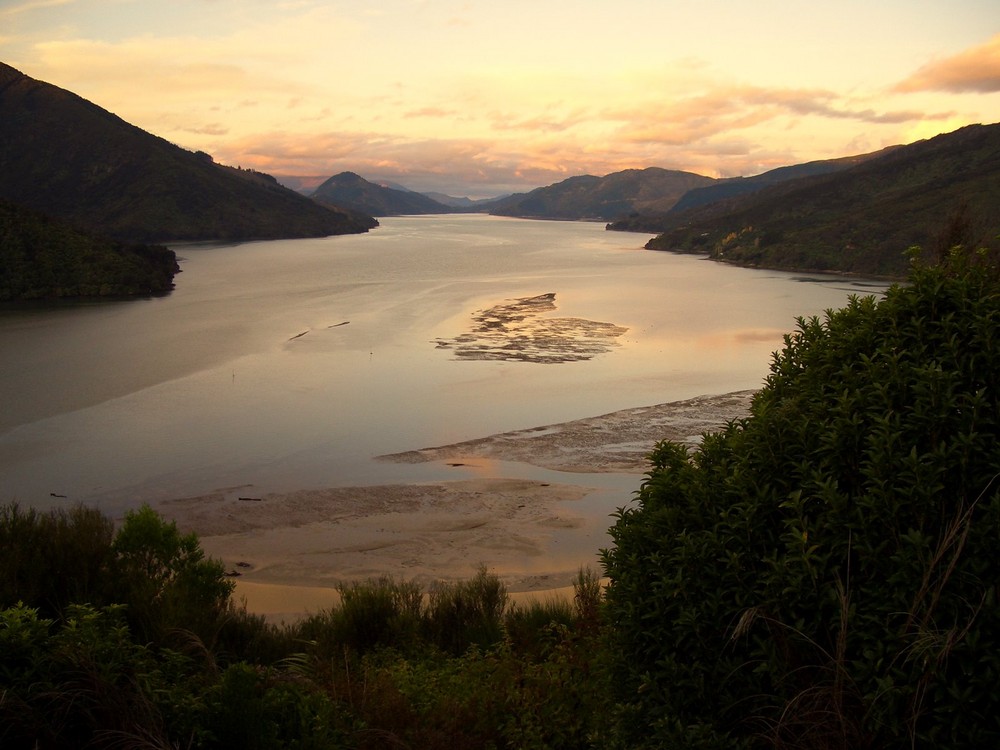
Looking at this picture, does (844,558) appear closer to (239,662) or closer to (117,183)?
(239,662)

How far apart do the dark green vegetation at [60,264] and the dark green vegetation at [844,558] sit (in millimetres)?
50566

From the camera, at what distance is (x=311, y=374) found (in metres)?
27.6

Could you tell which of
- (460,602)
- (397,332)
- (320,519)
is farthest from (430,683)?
(397,332)

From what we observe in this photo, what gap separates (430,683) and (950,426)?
4568 mm

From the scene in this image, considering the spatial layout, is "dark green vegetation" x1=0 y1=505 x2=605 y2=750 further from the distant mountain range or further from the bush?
the distant mountain range

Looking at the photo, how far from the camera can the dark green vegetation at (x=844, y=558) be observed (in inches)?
134

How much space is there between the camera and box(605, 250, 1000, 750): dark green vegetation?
3398 millimetres

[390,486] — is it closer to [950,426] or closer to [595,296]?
[950,426]

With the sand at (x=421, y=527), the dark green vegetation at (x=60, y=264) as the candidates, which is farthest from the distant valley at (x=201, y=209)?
the sand at (x=421, y=527)

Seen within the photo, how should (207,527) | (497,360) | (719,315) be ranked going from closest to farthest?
(207,527)
(497,360)
(719,315)

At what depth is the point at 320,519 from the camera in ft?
47.8

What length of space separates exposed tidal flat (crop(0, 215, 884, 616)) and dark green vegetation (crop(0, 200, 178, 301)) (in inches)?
147

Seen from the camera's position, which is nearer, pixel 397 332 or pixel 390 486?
pixel 390 486

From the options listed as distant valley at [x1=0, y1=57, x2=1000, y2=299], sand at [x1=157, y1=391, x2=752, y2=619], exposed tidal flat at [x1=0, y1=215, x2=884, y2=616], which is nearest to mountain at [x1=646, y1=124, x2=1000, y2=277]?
distant valley at [x1=0, y1=57, x2=1000, y2=299]
